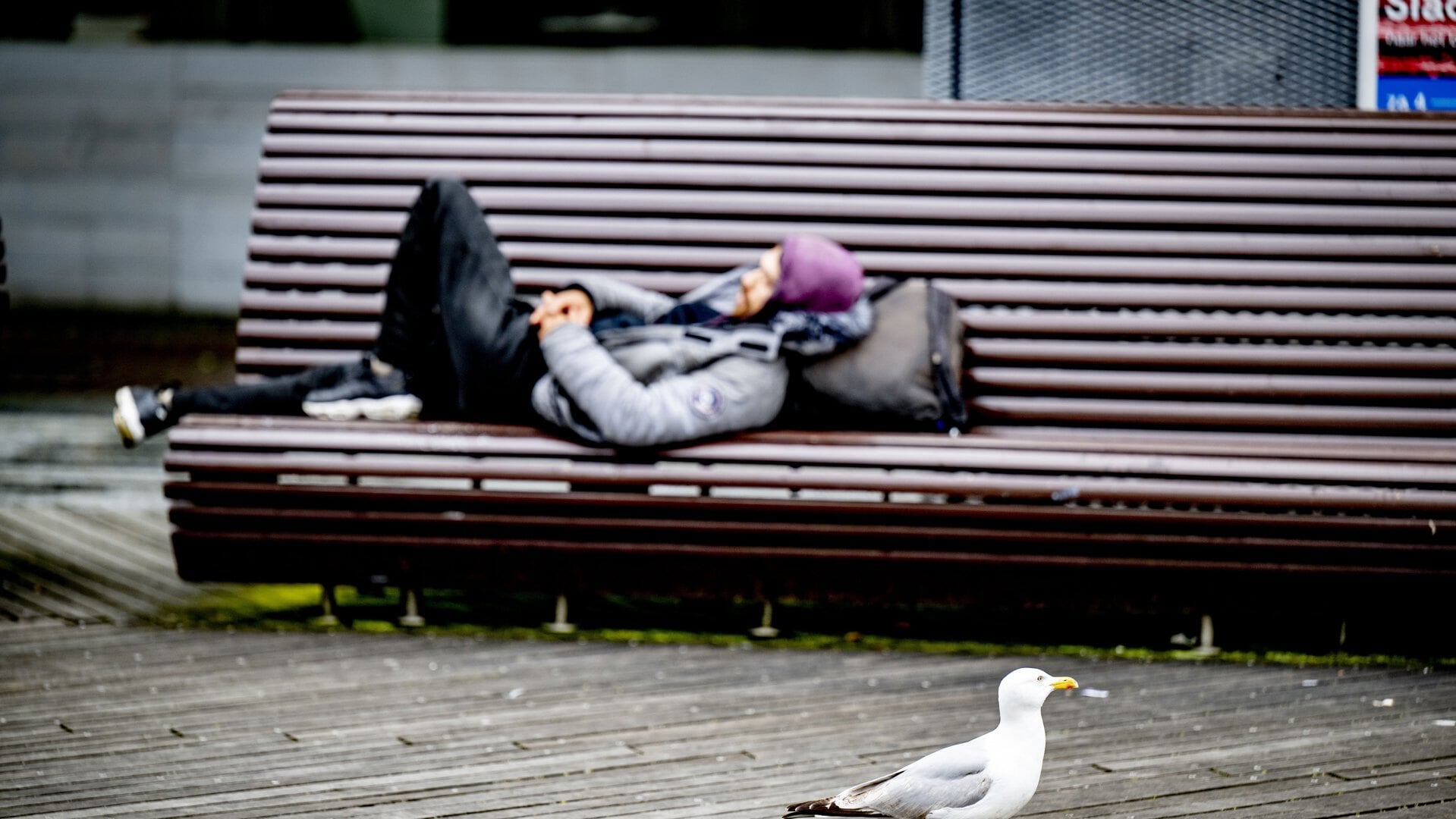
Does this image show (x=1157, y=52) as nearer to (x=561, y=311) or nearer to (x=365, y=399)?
(x=561, y=311)

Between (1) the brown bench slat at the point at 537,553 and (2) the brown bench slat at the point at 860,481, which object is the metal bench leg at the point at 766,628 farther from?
(2) the brown bench slat at the point at 860,481

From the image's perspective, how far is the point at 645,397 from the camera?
431cm

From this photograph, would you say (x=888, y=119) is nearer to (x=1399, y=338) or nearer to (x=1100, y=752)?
(x=1399, y=338)

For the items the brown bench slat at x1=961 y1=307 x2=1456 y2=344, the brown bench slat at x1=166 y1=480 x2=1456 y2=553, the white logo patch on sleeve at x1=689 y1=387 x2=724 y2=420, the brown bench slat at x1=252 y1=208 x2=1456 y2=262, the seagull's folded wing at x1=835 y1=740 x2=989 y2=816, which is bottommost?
the seagull's folded wing at x1=835 y1=740 x2=989 y2=816

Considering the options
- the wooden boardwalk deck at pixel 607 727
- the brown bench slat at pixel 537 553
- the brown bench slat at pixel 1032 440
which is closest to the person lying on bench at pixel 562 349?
the brown bench slat at pixel 1032 440

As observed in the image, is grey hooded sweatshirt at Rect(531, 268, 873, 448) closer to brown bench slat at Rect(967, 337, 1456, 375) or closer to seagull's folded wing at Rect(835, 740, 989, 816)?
brown bench slat at Rect(967, 337, 1456, 375)

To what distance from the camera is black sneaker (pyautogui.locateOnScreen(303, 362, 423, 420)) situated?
4656 mm

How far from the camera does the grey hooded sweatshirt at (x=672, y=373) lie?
4293mm

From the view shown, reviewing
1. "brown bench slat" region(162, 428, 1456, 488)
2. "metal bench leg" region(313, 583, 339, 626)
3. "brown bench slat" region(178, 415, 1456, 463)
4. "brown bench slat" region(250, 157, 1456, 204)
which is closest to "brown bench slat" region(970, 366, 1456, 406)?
"brown bench slat" region(178, 415, 1456, 463)

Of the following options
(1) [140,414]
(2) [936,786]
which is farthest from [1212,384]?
(1) [140,414]

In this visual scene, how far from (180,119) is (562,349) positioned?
933 cm

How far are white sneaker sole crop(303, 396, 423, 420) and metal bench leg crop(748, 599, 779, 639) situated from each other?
1.20 metres

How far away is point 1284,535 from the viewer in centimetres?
425

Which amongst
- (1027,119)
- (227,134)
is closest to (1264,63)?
(1027,119)
